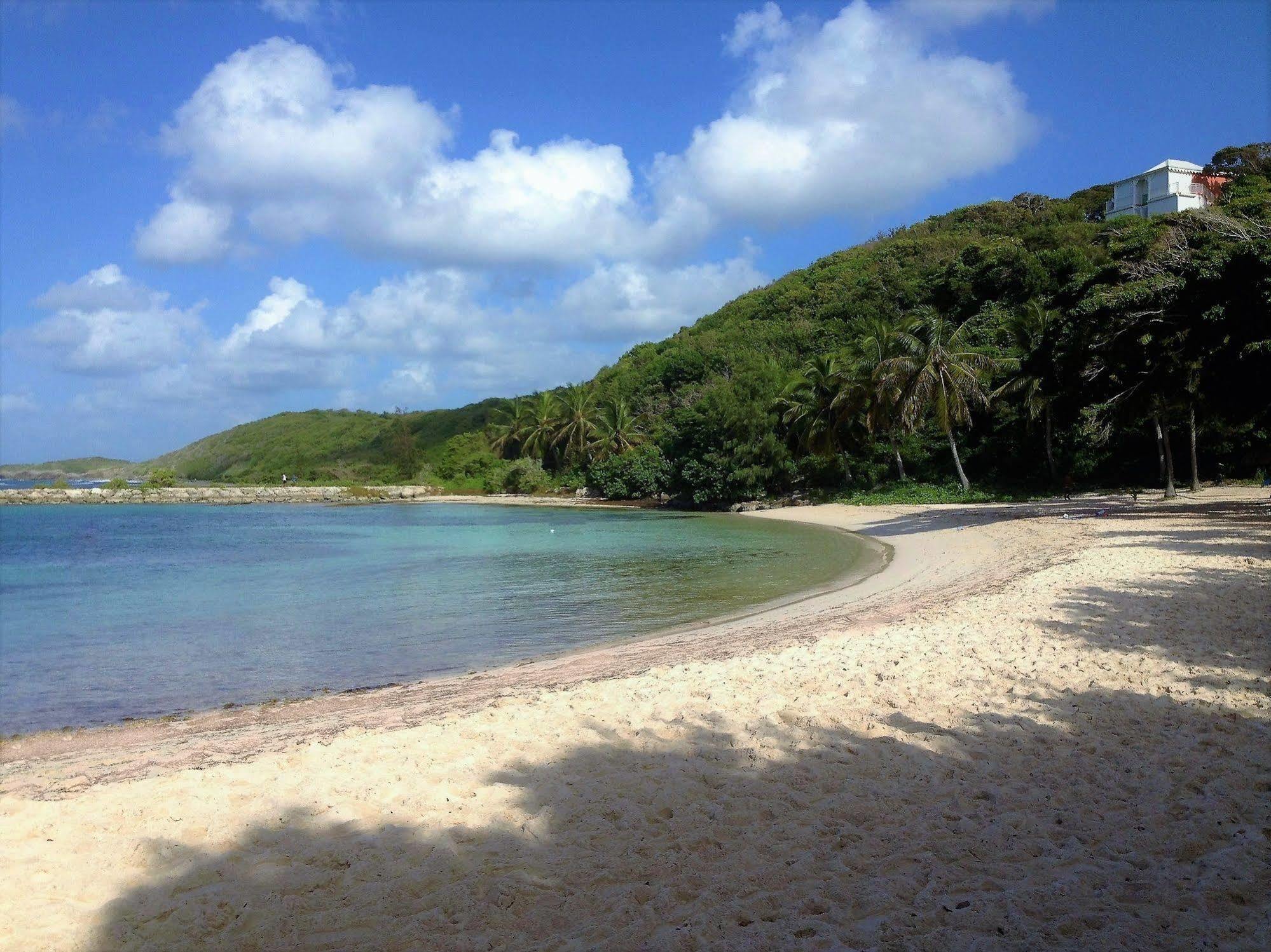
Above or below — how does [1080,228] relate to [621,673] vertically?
above

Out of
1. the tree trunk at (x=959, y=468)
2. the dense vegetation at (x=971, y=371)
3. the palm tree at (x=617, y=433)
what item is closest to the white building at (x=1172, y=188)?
the dense vegetation at (x=971, y=371)

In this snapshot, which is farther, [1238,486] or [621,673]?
[1238,486]

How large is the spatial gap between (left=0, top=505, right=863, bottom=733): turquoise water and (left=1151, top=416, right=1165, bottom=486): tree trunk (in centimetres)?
1036

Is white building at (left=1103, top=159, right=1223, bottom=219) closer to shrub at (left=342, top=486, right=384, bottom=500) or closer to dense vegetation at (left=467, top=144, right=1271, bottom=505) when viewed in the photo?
dense vegetation at (left=467, top=144, right=1271, bottom=505)

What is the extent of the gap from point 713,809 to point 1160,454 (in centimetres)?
2997

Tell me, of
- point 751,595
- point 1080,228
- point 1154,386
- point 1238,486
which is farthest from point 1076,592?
point 1080,228

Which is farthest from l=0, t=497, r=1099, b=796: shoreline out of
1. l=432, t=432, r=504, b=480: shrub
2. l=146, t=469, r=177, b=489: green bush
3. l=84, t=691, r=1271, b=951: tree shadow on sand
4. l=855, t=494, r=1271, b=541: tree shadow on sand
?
l=146, t=469, r=177, b=489: green bush

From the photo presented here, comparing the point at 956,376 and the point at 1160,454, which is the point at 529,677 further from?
the point at 956,376

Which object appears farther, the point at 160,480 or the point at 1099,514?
the point at 160,480

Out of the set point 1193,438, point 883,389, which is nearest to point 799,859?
point 1193,438

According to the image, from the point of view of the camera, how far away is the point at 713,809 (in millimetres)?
4637

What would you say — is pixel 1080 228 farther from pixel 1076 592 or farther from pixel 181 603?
pixel 181 603

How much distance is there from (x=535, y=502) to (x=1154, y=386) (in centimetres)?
4747

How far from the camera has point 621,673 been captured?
8.38m
